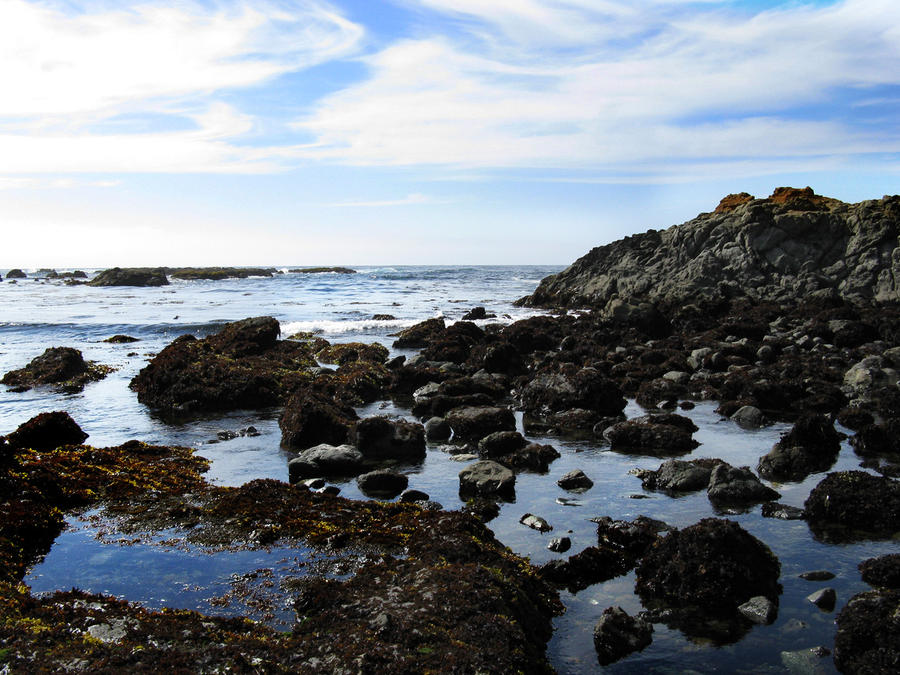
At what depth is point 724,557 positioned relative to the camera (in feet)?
22.5

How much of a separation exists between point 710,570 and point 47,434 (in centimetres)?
1215

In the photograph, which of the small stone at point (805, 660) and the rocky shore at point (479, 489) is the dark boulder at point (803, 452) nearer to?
the rocky shore at point (479, 489)

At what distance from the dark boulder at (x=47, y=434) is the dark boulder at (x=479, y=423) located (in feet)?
25.7

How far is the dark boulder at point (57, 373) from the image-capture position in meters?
20.8

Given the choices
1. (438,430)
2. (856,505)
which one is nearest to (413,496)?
(438,430)

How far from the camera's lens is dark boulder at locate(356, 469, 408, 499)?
10281 mm

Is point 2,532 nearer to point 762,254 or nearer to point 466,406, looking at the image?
point 466,406

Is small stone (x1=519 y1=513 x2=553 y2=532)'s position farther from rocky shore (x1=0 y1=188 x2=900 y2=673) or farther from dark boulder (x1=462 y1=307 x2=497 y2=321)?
dark boulder (x1=462 y1=307 x2=497 y2=321)

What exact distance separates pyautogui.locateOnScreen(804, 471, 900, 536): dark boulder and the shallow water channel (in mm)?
380

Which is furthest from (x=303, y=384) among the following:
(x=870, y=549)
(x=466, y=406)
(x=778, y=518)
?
(x=870, y=549)

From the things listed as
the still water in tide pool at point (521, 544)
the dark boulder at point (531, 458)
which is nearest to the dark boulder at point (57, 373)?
the still water in tide pool at point (521, 544)

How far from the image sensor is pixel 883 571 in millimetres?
6812

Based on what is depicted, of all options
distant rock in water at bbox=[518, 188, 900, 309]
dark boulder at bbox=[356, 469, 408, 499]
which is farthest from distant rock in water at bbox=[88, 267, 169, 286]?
dark boulder at bbox=[356, 469, 408, 499]

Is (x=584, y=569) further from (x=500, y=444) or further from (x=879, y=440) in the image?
(x=879, y=440)
